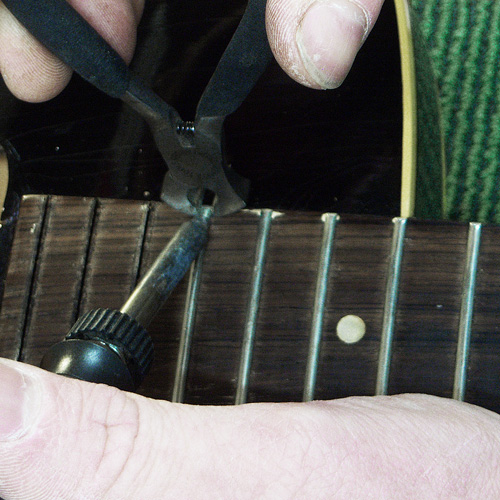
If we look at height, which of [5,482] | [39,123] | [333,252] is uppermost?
[39,123]

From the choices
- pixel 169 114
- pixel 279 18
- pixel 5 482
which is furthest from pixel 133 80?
pixel 5 482

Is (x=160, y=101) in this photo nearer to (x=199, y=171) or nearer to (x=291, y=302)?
(x=199, y=171)

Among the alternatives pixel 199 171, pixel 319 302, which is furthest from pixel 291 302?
pixel 199 171

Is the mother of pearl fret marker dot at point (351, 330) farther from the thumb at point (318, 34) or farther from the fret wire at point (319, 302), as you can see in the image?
the thumb at point (318, 34)

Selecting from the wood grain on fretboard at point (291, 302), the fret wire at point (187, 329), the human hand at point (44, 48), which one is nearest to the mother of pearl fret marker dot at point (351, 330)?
the wood grain on fretboard at point (291, 302)

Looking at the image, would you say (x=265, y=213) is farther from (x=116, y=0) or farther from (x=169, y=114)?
(x=116, y=0)

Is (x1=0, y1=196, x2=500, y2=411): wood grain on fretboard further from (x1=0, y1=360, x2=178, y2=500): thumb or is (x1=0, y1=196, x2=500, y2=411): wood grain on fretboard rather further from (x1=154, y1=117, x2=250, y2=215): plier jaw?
(x1=0, y1=360, x2=178, y2=500): thumb

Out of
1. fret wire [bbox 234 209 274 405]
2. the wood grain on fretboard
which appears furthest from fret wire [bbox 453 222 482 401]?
fret wire [bbox 234 209 274 405]
